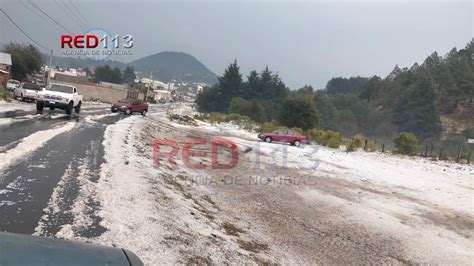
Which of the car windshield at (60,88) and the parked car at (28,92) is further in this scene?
the parked car at (28,92)

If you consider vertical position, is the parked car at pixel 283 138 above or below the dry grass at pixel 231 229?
below

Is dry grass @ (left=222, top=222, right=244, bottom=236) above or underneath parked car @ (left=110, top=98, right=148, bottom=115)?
underneath

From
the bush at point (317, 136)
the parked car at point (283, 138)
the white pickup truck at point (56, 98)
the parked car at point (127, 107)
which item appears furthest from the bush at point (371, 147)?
the white pickup truck at point (56, 98)

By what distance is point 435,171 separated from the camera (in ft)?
80.3

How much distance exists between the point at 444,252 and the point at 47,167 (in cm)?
894

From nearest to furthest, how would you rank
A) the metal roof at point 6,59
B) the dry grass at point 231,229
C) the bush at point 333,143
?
the dry grass at point 231,229, the bush at point 333,143, the metal roof at point 6,59

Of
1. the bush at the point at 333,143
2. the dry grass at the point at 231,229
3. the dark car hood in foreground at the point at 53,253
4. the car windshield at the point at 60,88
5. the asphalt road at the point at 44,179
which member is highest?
the car windshield at the point at 60,88

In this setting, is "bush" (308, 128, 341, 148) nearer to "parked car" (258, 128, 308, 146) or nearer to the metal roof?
"parked car" (258, 128, 308, 146)

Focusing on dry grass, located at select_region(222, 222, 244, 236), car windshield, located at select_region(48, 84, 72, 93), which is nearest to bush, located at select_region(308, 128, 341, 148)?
car windshield, located at select_region(48, 84, 72, 93)

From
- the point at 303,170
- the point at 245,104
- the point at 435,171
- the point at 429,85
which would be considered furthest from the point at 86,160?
the point at 429,85

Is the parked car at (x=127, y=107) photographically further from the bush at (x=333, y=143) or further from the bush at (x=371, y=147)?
the bush at (x=371, y=147)

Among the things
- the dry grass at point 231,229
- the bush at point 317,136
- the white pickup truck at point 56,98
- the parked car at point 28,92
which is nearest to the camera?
the dry grass at point 231,229

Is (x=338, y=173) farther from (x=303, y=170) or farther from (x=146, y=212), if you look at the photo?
(x=146, y=212)

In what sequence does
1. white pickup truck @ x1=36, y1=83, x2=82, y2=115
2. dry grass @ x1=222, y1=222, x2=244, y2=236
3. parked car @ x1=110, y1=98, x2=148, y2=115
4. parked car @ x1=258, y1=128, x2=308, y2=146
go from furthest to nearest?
parked car @ x1=110, y1=98, x2=148, y2=115, parked car @ x1=258, y1=128, x2=308, y2=146, white pickup truck @ x1=36, y1=83, x2=82, y2=115, dry grass @ x1=222, y1=222, x2=244, y2=236
